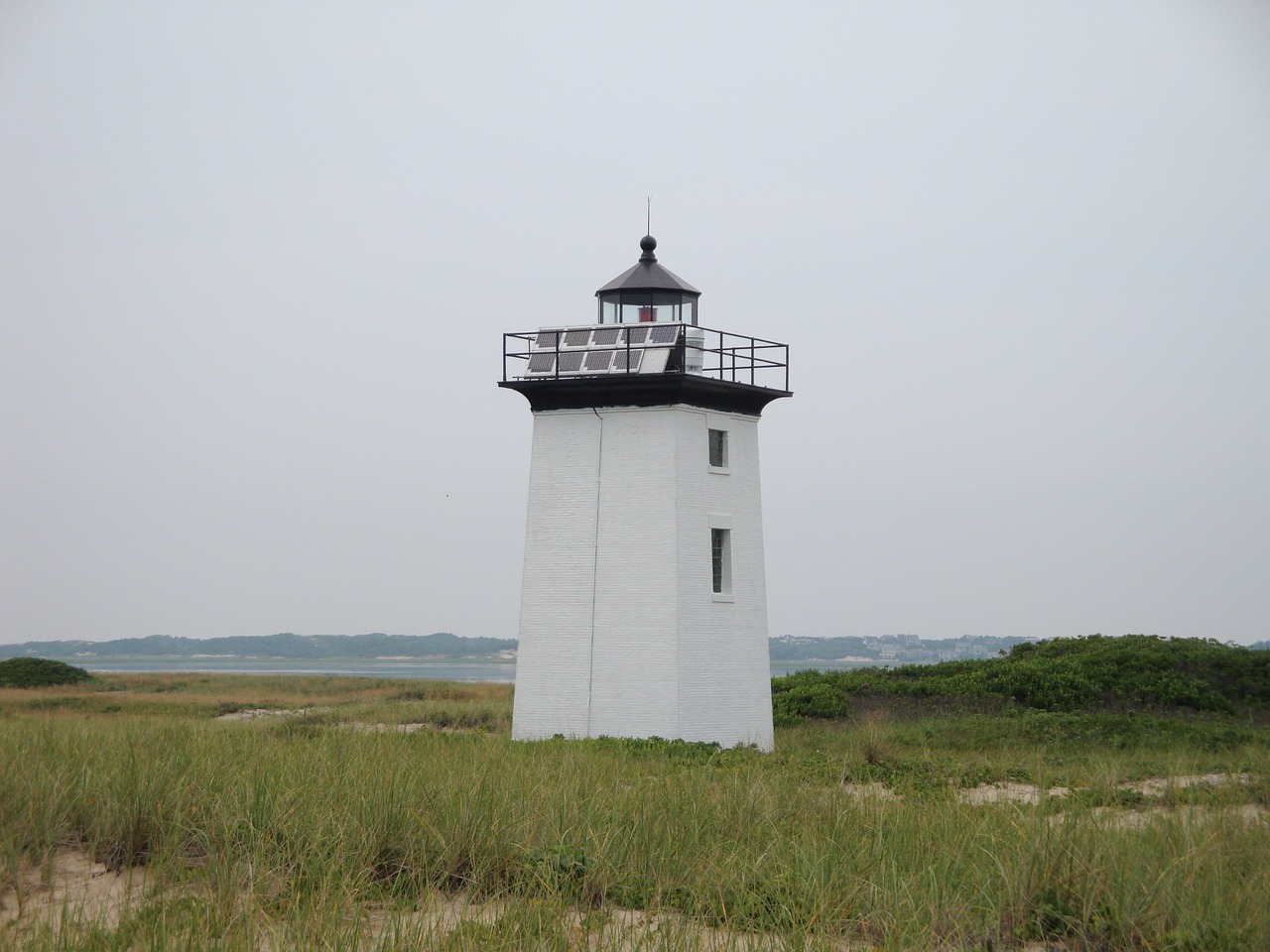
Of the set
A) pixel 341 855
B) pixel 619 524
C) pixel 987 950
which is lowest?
pixel 987 950

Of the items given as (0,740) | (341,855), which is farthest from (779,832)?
(0,740)

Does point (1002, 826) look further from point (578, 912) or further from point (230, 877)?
point (230, 877)

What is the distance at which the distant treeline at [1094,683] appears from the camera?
99.3 ft

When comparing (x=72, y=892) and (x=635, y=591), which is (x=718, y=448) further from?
(x=72, y=892)

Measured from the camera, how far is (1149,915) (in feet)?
29.0

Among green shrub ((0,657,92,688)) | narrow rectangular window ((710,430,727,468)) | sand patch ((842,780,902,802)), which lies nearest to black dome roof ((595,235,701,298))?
narrow rectangular window ((710,430,727,468))

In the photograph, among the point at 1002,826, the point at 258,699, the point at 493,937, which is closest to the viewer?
the point at 493,937

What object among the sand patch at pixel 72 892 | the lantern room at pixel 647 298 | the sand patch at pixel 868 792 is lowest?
the sand patch at pixel 72 892

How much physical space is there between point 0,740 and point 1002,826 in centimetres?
1108

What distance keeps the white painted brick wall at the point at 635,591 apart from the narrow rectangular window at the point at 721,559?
139 mm

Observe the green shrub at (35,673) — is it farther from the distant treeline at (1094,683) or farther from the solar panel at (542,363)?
the solar panel at (542,363)

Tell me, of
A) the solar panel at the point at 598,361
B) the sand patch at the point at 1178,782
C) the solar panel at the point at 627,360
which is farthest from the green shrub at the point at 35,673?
the sand patch at the point at 1178,782

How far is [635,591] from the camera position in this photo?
22672 millimetres

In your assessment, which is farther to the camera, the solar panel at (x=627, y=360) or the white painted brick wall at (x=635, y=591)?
the solar panel at (x=627, y=360)
